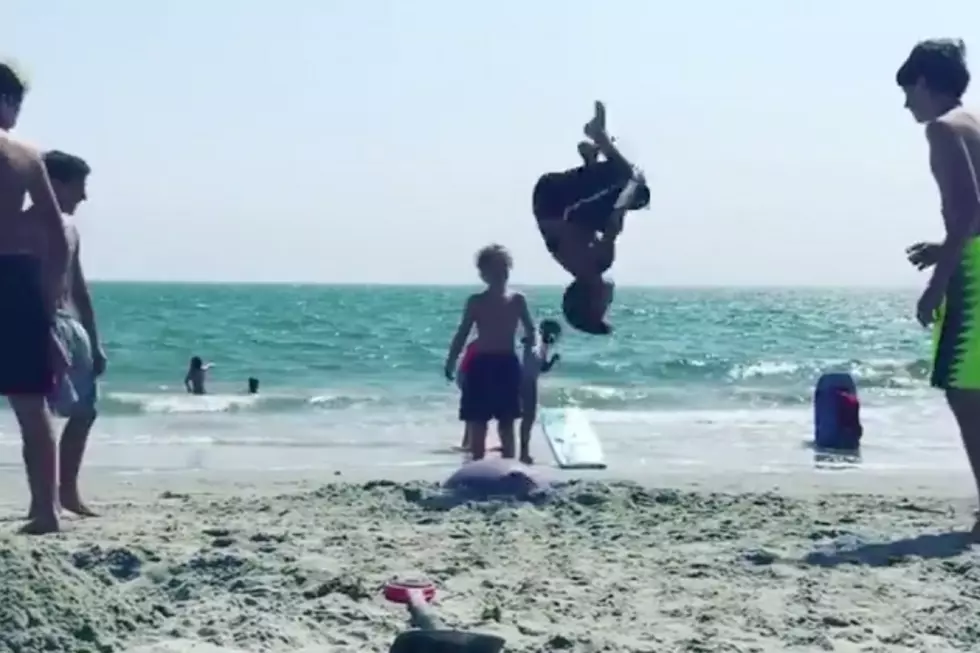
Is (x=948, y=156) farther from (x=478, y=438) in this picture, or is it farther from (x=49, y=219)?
(x=478, y=438)

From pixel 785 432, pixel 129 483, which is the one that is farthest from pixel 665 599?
pixel 785 432

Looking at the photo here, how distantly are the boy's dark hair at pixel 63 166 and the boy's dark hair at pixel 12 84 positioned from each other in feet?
2.08

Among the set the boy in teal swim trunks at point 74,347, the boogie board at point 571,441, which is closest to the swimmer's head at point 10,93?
the boy in teal swim trunks at point 74,347

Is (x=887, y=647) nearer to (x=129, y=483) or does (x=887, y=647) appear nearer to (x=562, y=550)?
(x=562, y=550)

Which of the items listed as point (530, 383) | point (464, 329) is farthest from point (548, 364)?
point (464, 329)

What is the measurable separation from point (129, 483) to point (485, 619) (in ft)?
17.2

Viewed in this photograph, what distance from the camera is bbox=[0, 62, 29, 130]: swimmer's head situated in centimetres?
517

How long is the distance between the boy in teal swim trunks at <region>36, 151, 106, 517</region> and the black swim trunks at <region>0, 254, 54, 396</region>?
398mm

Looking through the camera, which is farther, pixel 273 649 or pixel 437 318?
pixel 437 318

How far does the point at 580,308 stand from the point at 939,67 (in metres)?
1.70

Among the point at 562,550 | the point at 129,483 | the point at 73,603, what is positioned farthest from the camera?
the point at 129,483

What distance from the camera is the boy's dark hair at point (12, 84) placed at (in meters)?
5.16

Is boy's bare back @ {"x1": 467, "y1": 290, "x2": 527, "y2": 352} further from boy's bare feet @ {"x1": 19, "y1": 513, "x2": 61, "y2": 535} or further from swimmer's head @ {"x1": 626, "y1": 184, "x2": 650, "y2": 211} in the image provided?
boy's bare feet @ {"x1": 19, "y1": 513, "x2": 61, "y2": 535}

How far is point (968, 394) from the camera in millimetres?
5168
